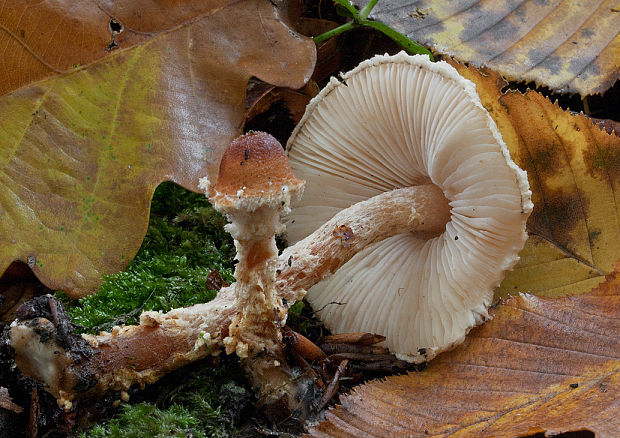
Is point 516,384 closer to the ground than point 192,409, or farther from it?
Result: farther from it

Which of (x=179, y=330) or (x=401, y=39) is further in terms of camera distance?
(x=401, y=39)

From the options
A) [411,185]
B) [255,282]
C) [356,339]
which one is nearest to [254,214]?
[255,282]

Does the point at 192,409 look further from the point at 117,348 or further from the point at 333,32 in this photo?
the point at 333,32

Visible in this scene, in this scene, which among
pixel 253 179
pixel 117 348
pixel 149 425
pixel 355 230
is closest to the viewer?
pixel 253 179

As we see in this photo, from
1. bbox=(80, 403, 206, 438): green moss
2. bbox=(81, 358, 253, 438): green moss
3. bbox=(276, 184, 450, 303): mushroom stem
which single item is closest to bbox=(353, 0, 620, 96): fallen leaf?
bbox=(276, 184, 450, 303): mushroom stem

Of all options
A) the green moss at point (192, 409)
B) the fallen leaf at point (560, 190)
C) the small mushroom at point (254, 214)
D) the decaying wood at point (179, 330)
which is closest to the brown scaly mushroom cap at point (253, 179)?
the small mushroom at point (254, 214)

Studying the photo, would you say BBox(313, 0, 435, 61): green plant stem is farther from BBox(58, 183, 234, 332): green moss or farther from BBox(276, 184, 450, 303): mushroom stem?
BBox(58, 183, 234, 332): green moss
